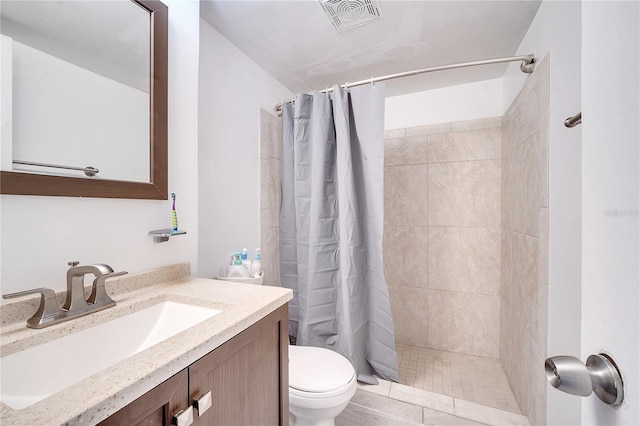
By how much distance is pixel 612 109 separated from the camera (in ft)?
1.15

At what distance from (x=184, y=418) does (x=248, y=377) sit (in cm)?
22

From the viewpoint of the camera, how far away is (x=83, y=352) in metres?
0.71

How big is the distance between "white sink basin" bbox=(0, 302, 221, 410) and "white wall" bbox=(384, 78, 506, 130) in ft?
7.14

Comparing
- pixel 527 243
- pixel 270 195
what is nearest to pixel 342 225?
pixel 270 195

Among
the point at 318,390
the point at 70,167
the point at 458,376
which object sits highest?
the point at 70,167

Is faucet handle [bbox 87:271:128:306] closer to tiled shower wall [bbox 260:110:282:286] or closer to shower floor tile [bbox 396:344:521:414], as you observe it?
tiled shower wall [bbox 260:110:282:286]

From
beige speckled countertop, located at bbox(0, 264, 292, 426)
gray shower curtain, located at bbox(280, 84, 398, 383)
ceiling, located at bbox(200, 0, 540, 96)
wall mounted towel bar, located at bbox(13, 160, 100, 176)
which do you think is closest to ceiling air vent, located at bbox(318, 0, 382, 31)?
ceiling, located at bbox(200, 0, 540, 96)

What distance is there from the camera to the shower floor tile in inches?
65.8

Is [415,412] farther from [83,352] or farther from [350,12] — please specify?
[350,12]

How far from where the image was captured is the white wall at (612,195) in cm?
30

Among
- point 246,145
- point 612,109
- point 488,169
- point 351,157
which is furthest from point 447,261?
point 612,109

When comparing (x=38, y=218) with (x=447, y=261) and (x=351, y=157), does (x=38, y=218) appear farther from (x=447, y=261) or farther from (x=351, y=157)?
(x=447, y=261)

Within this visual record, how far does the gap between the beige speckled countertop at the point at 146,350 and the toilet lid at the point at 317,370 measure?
0.50m

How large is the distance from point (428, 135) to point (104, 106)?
214 centimetres
